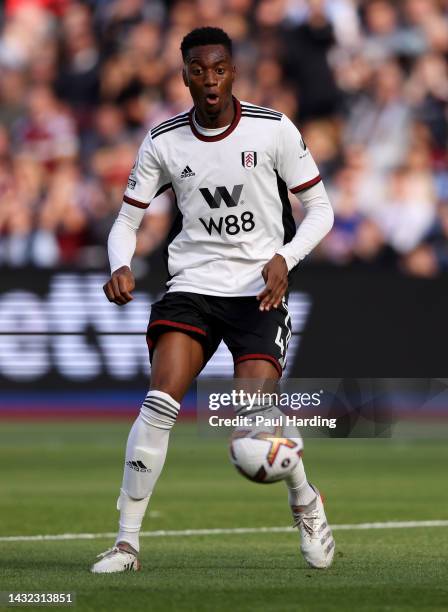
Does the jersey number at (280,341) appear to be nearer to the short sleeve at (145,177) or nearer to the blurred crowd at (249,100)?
the short sleeve at (145,177)

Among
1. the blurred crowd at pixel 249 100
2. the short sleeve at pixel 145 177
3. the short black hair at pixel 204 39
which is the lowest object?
the blurred crowd at pixel 249 100

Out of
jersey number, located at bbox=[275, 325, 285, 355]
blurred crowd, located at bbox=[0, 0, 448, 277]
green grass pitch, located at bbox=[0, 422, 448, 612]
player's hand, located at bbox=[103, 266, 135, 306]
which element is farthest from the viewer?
blurred crowd, located at bbox=[0, 0, 448, 277]

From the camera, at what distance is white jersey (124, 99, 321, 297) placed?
7270 mm

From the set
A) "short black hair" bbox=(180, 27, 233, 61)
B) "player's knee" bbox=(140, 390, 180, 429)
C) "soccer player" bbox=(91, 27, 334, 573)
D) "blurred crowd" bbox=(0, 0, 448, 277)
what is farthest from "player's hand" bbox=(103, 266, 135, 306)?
"blurred crowd" bbox=(0, 0, 448, 277)

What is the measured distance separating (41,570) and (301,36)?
45.3 feet

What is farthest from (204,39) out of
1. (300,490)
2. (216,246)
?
(300,490)

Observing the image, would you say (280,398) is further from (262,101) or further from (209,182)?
(262,101)

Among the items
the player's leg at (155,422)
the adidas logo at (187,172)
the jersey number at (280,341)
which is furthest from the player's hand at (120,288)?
the jersey number at (280,341)

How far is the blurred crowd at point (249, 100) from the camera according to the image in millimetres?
18016

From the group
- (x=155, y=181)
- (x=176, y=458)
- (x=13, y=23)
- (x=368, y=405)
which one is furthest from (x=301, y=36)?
(x=155, y=181)

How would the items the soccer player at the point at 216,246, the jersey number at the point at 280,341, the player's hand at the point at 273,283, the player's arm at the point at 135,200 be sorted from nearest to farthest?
the player's hand at the point at 273,283, the soccer player at the point at 216,246, the jersey number at the point at 280,341, the player's arm at the point at 135,200

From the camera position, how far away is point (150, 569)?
7.17 meters

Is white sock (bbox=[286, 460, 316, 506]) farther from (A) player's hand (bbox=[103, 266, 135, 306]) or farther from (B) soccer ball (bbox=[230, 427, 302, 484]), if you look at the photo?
(A) player's hand (bbox=[103, 266, 135, 306])

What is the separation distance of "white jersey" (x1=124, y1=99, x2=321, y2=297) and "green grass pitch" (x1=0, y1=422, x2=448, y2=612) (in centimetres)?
146
